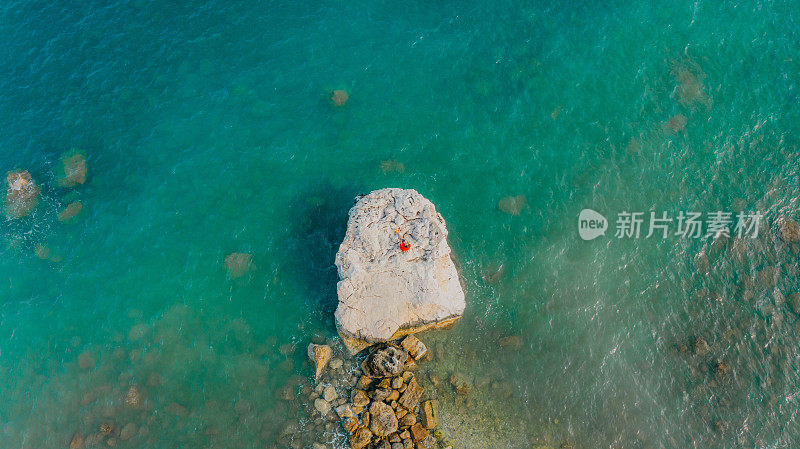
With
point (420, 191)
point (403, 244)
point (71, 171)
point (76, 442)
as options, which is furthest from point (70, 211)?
point (420, 191)

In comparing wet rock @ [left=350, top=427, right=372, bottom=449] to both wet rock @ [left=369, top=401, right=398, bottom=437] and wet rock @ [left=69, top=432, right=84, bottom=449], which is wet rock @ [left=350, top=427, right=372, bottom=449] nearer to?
→ wet rock @ [left=369, top=401, right=398, bottom=437]

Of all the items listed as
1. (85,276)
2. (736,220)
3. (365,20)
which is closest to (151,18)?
(365,20)

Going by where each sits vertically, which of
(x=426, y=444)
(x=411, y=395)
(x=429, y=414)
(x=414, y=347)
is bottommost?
(x=426, y=444)

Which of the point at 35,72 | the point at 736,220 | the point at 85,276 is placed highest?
the point at 35,72

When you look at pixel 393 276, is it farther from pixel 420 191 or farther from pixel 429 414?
pixel 429 414

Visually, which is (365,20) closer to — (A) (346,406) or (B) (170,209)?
(B) (170,209)

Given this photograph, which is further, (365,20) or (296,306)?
(365,20)
